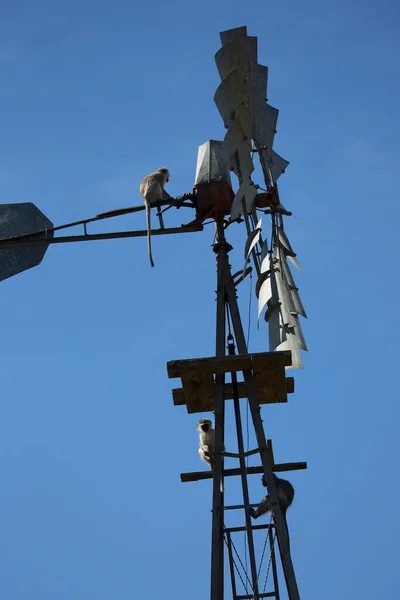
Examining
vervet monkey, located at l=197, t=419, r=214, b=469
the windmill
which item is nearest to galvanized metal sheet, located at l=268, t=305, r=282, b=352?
the windmill

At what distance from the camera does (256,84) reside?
14.7 metres

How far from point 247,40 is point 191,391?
4603 mm

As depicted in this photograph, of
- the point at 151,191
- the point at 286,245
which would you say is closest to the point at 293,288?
the point at 286,245

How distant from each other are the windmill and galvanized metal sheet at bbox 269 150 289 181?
14mm

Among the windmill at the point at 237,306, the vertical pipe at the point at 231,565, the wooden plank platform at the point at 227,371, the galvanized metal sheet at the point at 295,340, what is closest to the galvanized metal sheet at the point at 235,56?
the windmill at the point at 237,306

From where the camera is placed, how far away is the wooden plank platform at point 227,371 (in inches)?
562

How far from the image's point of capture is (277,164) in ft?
51.5

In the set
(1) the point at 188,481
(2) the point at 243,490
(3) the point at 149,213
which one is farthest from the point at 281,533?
(3) the point at 149,213

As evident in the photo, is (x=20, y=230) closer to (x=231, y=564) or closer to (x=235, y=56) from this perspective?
(x=235, y=56)

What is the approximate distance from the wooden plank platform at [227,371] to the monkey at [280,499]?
3.87 ft

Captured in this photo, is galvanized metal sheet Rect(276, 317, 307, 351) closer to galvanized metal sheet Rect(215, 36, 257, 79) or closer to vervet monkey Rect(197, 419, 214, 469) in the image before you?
galvanized metal sheet Rect(215, 36, 257, 79)

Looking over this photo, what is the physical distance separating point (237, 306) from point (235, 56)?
11.2 ft

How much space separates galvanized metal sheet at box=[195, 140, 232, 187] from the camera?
52.7 ft

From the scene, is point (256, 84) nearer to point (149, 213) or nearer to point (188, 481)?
point (149, 213)
